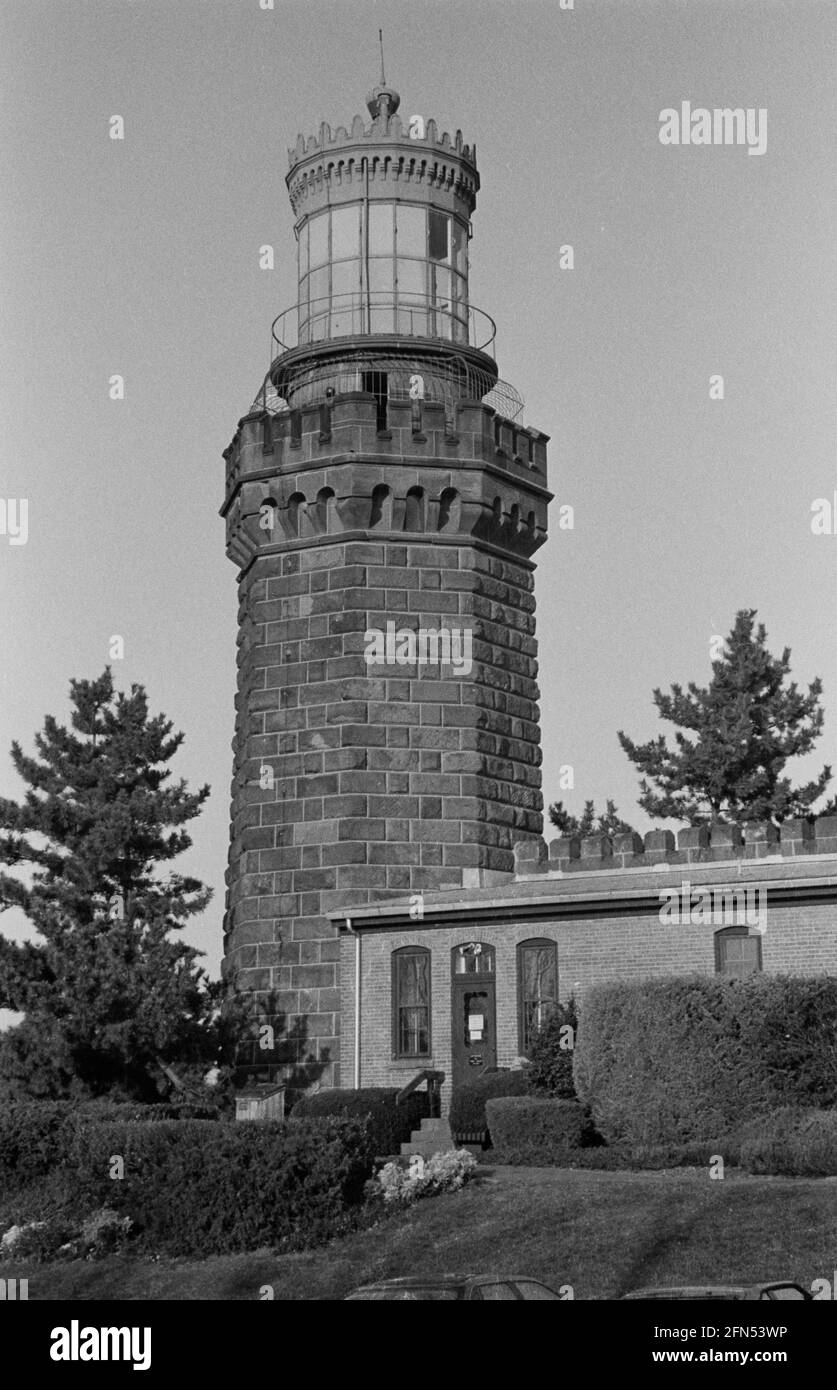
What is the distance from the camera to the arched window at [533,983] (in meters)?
34.3

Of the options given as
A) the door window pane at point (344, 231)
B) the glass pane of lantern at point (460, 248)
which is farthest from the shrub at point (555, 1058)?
the door window pane at point (344, 231)

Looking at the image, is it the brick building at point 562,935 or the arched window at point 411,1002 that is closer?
the brick building at point 562,935

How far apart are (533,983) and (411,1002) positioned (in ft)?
7.80

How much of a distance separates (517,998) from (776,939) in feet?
15.2

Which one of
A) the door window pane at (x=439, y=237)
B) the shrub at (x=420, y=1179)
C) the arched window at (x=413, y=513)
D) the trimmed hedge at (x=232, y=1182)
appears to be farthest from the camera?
the door window pane at (x=439, y=237)

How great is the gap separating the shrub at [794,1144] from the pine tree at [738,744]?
2351 cm

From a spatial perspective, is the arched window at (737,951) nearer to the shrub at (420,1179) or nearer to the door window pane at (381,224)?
the shrub at (420,1179)

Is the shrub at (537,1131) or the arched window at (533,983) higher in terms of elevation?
the arched window at (533,983)

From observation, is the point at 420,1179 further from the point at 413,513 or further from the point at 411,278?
the point at 411,278

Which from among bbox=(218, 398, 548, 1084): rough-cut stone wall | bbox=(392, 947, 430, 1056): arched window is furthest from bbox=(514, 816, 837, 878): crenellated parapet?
bbox=(218, 398, 548, 1084): rough-cut stone wall

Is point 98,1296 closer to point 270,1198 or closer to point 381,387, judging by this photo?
point 270,1198

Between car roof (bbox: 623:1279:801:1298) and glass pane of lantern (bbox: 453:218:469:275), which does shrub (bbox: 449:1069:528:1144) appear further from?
glass pane of lantern (bbox: 453:218:469:275)

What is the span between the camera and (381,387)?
4325 cm
